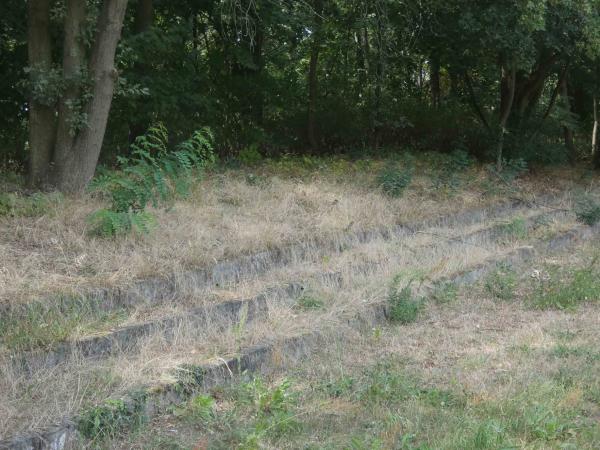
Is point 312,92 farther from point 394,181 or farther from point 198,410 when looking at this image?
point 198,410

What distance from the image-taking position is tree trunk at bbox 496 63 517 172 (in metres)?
17.2

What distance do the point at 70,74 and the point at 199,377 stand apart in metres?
6.42

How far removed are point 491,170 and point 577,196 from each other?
6.40 ft

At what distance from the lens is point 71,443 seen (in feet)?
14.6

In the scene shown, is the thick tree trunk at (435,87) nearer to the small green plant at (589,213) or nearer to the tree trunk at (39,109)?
the small green plant at (589,213)

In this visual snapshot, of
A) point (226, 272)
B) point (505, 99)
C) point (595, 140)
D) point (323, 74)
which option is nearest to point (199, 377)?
point (226, 272)

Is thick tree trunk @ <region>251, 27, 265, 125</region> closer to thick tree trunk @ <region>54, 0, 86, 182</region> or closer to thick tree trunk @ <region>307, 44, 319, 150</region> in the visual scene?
thick tree trunk @ <region>307, 44, 319, 150</region>

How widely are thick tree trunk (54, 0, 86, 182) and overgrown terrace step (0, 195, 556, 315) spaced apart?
3456mm

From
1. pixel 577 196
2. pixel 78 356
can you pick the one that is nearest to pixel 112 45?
pixel 78 356

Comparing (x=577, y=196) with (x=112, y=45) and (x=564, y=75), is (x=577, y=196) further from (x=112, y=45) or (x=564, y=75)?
(x=112, y=45)

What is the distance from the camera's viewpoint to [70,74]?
10383 mm

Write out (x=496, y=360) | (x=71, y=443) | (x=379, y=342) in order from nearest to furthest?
(x=71, y=443), (x=496, y=360), (x=379, y=342)

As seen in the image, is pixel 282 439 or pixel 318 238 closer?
pixel 282 439

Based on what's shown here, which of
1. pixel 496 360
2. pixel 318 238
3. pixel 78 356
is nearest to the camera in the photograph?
pixel 78 356
